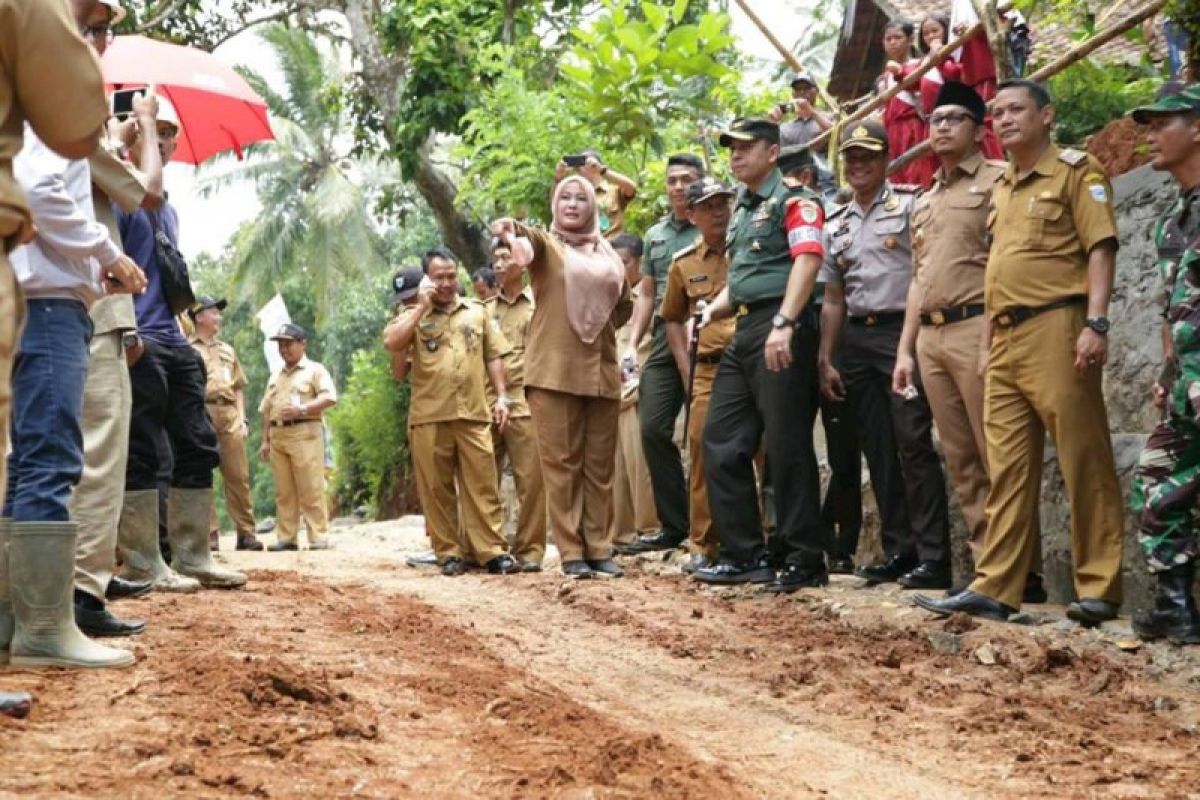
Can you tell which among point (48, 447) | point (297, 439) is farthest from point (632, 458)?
point (48, 447)

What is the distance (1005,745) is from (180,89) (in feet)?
17.3

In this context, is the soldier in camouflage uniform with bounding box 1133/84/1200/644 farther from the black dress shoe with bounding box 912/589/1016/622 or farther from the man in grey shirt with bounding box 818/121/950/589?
the man in grey shirt with bounding box 818/121/950/589

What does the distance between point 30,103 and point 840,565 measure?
516 centimetres

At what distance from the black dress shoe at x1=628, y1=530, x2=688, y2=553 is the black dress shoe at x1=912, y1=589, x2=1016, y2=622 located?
318 cm

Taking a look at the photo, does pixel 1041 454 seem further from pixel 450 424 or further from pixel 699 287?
pixel 450 424

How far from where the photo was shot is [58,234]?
164 inches

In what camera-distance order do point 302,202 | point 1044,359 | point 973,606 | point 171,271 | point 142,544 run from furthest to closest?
point 302,202 < point 142,544 < point 171,271 < point 973,606 < point 1044,359

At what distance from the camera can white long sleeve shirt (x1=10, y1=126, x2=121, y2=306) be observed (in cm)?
409

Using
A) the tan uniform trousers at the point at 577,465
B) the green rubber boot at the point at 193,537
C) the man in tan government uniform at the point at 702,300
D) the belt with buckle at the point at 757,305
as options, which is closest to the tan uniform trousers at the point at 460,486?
the tan uniform trousers at the point at 577,465

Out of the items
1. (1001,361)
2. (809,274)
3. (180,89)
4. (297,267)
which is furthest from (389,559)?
(297,267)

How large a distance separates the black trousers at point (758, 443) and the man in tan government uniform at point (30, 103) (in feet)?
12.7

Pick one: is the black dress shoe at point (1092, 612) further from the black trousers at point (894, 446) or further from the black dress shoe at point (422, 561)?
the black dress shoe at point (422, 561)

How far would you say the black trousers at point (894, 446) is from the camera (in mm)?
6527

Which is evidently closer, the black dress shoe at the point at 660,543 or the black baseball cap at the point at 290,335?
the black dress shoe at the point at 660,543
